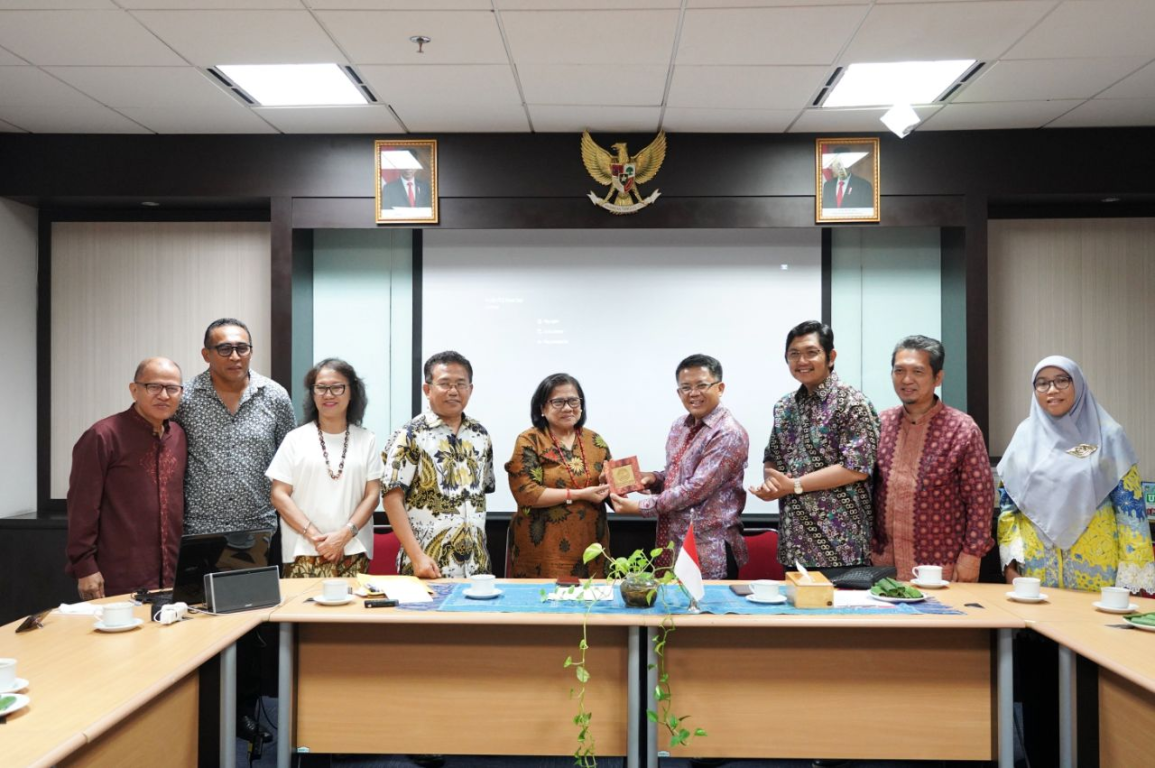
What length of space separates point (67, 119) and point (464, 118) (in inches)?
83.0

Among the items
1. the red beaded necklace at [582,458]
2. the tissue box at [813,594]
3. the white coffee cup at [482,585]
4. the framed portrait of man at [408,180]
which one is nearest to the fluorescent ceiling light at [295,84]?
the framed portrait of man at [408,180]

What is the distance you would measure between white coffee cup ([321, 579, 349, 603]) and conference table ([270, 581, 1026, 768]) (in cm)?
5

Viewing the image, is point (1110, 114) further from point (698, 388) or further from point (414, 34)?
point (414, 34)

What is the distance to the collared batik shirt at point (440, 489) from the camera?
127 inches

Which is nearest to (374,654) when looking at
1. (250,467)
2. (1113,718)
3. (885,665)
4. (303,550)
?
(303,550)

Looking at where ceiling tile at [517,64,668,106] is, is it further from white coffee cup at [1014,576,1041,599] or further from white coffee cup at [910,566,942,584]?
white coffee cup at [1014,576,1041,599]

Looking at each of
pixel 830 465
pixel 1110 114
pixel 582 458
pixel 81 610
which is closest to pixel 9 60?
pixel 81 610

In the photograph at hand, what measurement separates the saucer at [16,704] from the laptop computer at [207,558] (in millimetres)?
806

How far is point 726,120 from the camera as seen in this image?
14.1 feet

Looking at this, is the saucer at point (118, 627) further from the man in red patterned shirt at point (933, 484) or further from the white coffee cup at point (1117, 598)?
the white coffee cup at point (1117, 598)

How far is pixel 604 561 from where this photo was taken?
3.61 metres

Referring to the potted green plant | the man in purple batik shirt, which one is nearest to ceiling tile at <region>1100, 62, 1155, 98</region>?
the man in purple batik shirt

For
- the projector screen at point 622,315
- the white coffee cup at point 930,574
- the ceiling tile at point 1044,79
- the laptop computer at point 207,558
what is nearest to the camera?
the laptop computer at point 207,558

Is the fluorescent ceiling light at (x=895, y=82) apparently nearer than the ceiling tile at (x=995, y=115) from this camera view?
Yes
